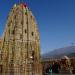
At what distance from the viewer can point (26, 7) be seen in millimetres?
80500

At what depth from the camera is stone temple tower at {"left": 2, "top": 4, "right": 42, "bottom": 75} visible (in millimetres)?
74312

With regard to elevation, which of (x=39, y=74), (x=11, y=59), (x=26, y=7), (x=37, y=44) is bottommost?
(x=39, y=74)

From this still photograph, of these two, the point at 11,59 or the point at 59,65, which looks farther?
the point at 59,65

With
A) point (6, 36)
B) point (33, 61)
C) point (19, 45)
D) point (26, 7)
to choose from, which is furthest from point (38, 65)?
point (26, 7)

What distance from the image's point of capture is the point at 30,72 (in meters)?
74.2

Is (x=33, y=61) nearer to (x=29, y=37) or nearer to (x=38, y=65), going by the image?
(x=38, y=65)

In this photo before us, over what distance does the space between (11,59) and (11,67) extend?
8.57 feet

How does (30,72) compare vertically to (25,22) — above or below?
below

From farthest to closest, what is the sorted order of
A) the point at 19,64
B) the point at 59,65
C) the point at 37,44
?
1. the point at 59,65
2. the point at 37,44
3. the point at 19,64

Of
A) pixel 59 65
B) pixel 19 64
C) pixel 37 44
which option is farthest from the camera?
pixel 59 65

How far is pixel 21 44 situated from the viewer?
250 ft

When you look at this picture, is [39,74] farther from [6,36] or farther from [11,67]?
[6,36]

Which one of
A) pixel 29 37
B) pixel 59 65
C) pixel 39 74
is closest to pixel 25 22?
pixel 29 37

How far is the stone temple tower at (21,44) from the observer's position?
74312 mm
